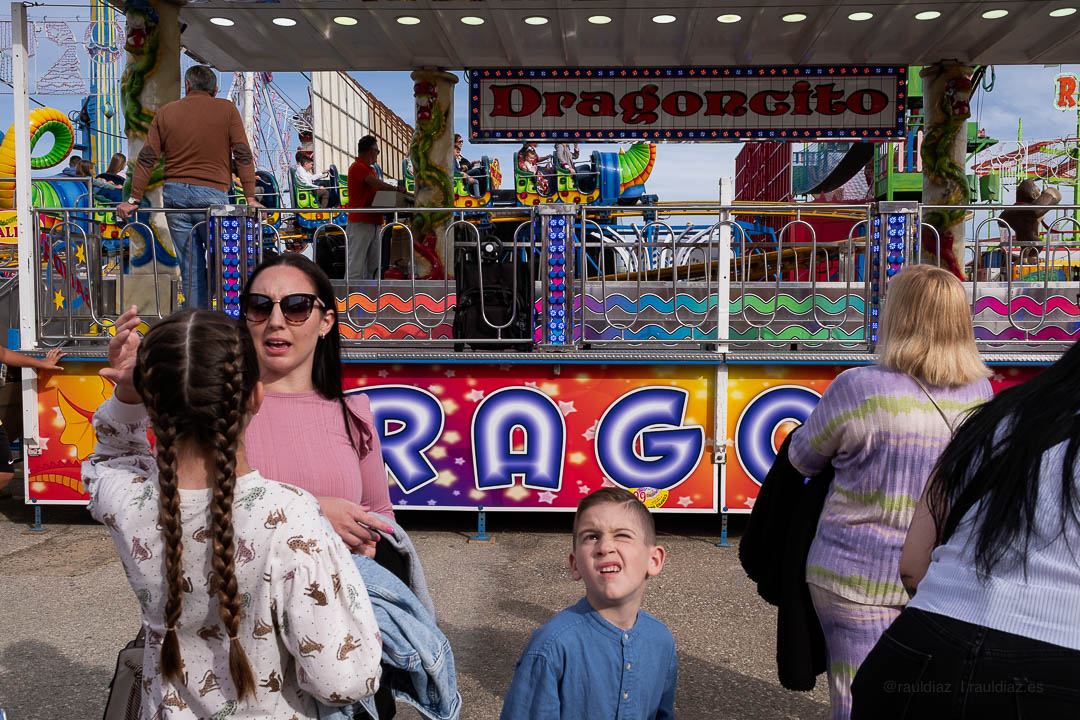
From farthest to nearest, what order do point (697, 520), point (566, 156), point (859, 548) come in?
point (566, 156) → point (697, 520) → point (859, 548)

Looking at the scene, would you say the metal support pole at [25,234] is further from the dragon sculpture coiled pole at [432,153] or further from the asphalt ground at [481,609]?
the dragon sculpture coiled pole at [432,153]

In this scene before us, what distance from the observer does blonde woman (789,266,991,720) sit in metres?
2.58

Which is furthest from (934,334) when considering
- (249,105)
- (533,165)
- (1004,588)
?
(249,105)

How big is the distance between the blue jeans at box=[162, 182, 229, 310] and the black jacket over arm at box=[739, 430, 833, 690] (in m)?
5.17

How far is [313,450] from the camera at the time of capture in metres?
2.37

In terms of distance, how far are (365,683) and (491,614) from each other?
11.2 feet

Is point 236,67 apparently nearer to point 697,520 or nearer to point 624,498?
point 697,520

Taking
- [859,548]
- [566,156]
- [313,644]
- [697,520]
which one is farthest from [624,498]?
[566,156]

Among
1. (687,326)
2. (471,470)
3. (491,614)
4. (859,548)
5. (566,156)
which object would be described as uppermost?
(566,156)

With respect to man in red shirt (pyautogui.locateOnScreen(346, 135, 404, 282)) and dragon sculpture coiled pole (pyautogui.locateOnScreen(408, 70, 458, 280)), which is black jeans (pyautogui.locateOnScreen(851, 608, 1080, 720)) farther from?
dragon sculpture coiled pole (pyautogui.locateOnScreen(408, 70, 458, 280))

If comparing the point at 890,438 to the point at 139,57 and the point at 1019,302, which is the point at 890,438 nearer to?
the point at 1019,302

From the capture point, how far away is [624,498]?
94.0 inches

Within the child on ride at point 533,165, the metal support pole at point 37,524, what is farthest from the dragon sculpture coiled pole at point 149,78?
the child on ride at point 533,165

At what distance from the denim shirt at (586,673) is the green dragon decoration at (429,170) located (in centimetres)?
886
